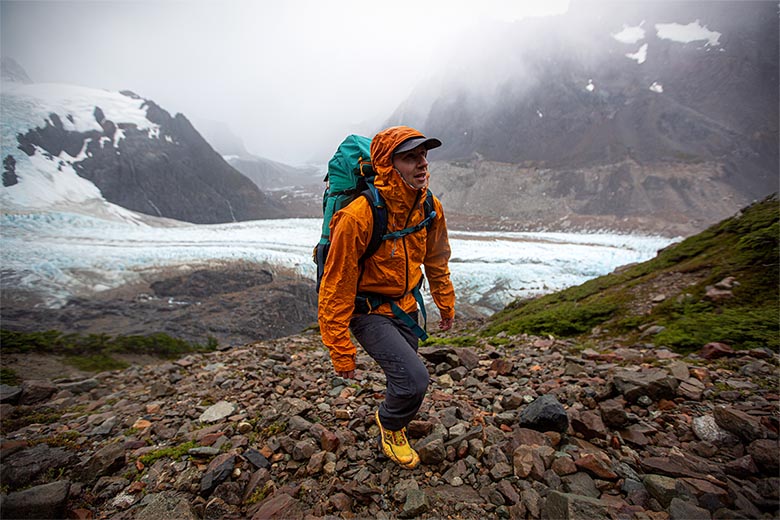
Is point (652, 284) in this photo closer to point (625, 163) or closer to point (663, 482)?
point (663, 482)

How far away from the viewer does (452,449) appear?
2230mm

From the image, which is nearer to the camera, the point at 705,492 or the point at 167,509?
the point at 705,492

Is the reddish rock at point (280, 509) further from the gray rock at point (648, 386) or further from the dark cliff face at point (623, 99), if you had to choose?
the dark cliff face at point (623, 99)

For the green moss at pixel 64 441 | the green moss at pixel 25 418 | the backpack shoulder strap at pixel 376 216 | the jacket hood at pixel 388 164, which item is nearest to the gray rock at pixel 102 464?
Answer: the green moss at pixel 64 441

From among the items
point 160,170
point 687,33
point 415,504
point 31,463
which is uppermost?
point 687,33

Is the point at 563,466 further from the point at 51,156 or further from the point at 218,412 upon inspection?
the point at 51,156

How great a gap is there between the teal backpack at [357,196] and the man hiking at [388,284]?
1 cm

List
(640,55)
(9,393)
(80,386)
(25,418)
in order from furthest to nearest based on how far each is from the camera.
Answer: (640,55)
(80,386)
(9,393)
(25,418)

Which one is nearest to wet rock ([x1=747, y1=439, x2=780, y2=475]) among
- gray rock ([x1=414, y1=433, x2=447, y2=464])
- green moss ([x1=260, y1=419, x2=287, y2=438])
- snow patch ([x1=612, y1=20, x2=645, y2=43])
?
gray rock ([x1=414, y1=433, x2=447, y2=464])

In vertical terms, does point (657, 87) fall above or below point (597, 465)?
above

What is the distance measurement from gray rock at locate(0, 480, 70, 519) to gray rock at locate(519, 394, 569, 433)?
2802mm

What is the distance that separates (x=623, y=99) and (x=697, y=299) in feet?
201

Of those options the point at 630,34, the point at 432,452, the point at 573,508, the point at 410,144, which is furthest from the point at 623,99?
the point at 573,508

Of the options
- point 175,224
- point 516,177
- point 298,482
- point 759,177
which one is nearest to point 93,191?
point 175,224
